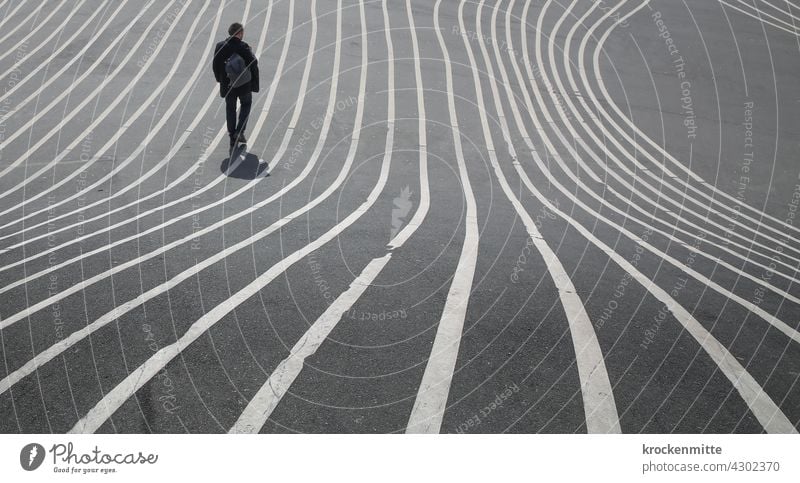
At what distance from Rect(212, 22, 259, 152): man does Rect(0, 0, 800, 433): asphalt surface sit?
52 cm

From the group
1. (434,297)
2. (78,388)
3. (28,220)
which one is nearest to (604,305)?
(434,297)

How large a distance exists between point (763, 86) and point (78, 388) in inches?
595

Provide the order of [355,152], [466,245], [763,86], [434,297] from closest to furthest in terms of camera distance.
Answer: [434,297] < [466,245] < [355,152] < [763,86]

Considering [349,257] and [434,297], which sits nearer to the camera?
[434,297]

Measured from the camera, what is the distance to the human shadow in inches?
360

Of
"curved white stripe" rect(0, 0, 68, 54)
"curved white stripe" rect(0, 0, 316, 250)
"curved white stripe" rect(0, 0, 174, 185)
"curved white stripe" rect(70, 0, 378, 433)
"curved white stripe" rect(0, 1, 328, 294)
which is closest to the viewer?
"curved white stripe" rect(70, 0, 378, 433)

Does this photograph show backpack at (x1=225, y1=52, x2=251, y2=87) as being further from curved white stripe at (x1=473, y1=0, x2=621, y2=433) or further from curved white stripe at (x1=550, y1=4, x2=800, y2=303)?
curved white stripe at (x1=550, y1=4, x2=800, y2=303)

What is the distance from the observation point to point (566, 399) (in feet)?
14.7

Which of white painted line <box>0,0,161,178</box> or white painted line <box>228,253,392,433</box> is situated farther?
white painted line <box>0,0,161,178</box>

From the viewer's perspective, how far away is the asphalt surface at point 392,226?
4469mm

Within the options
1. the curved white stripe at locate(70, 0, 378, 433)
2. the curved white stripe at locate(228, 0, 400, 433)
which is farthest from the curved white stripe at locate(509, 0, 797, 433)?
the curved white stripe at locate(70, 0, 378, 433)

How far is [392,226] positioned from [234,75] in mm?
3940

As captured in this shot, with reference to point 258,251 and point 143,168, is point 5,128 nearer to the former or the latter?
point 143,168

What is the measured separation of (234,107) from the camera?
390 inches
